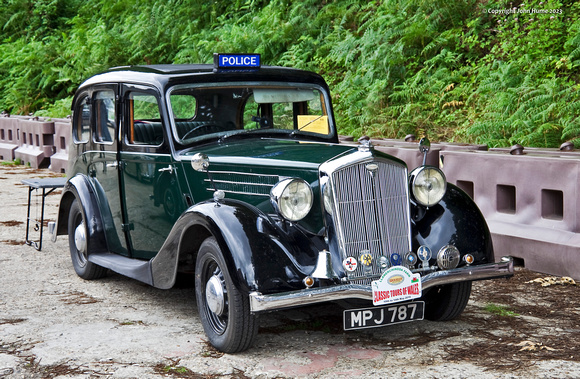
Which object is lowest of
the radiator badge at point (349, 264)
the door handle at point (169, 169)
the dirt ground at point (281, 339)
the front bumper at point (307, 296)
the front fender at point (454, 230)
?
the dirt ground at point (281, 339)

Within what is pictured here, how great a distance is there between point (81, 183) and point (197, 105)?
1545mm

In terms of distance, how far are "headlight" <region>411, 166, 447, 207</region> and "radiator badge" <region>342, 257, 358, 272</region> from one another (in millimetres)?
715

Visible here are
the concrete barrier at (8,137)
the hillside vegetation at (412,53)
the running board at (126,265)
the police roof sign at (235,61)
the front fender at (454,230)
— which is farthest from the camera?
the concrete barrier at (8,137)

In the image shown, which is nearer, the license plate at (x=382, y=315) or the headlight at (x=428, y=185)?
the license plate at (x=382, y=315)

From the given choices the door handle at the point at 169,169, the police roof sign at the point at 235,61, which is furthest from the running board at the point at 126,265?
the police roof sign at the point at 235,61

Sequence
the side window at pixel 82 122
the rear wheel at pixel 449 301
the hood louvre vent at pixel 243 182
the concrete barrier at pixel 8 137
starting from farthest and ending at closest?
the concrete barrier at pixel 8 137 < the side window at pixel 82 122 < the rear wheel at pixel 449 301 < the hood louvre vent at pixel 243 182

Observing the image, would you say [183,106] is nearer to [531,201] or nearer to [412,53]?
[531,201]

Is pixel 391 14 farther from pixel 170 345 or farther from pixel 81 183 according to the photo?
pixel 170 345

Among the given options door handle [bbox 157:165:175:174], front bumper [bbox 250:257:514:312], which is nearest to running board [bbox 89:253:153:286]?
door handle [bbox 157:165:175:174]

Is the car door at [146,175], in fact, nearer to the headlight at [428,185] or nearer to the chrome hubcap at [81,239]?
the chrome hubcap at [81,239]

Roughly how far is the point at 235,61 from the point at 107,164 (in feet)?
4.63

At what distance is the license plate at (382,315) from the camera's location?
159 inches

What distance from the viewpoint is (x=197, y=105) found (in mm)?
5285

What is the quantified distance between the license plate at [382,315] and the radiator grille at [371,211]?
0.67 feet
